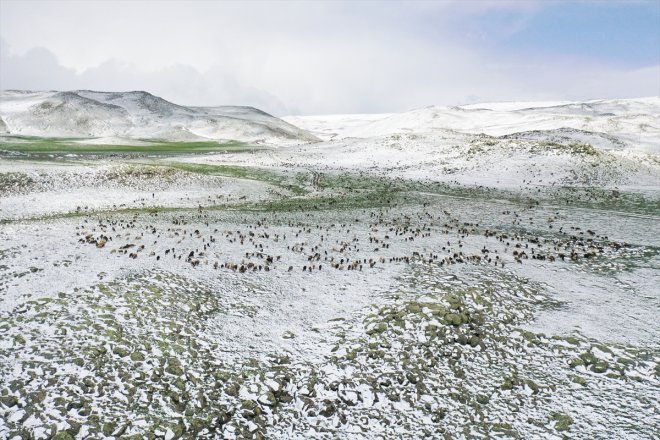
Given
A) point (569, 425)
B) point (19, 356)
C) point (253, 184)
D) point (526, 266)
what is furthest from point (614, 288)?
point (253, 184)

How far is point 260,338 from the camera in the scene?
50.8 feet

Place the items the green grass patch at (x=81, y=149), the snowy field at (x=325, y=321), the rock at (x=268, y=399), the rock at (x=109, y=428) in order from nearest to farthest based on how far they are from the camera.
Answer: the rock at (x=109, y=428) → the snowy field at (x=325, y=321) → the rock at (x=268, y=399) → the green grass patch at (x=81, y=149)

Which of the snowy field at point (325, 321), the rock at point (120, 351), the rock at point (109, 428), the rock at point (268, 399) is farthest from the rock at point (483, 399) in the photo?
the rock at point (120, 351)

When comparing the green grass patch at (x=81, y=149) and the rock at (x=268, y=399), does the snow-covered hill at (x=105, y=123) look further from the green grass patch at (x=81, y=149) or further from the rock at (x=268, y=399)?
the rock at (x=268, y=399)

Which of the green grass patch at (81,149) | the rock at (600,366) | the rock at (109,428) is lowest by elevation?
the rock at (109,428)

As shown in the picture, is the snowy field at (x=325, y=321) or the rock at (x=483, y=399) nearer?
the snowy field at (x=325, y=321)

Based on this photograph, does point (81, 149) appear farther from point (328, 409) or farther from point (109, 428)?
point (328, 409)

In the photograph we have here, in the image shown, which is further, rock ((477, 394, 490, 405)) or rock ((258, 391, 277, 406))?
rock ((477, 394, 490, 405))

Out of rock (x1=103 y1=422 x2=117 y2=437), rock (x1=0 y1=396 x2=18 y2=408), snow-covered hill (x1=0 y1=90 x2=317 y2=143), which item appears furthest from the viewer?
snow-covered hill (x1=0 y1=90 x2=317 y2=143)

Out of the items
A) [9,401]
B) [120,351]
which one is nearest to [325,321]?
[120,351]

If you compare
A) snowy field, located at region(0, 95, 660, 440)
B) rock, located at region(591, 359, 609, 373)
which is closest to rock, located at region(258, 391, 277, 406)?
snowy field, located at region(0, 95, 660, 440)

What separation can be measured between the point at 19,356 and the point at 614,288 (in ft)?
80.9

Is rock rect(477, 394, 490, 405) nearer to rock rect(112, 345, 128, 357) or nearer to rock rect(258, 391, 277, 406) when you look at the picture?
rock rect(258, 391, 277, 406)

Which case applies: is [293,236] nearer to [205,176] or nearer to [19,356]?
[19,356]
